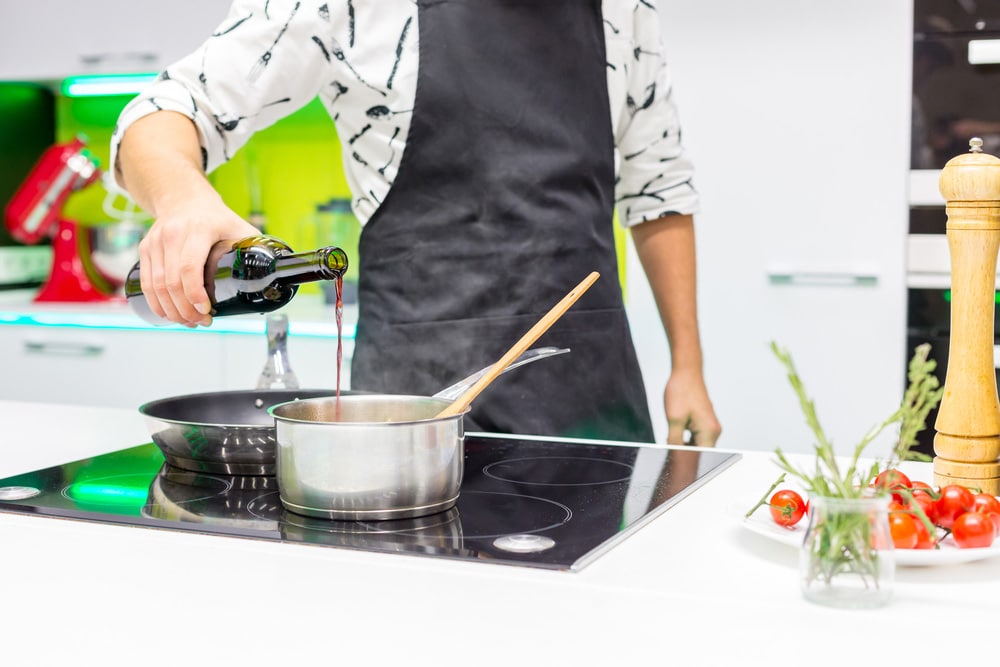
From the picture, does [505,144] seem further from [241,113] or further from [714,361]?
[714,361]

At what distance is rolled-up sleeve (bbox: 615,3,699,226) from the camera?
158 cm

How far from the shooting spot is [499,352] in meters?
1.39

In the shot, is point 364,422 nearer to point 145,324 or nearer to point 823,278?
point 823,278

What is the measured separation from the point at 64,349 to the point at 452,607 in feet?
8.92

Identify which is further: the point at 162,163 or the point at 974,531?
the point at 162,163

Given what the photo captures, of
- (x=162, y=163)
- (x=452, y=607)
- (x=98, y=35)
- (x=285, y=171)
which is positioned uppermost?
(x=98, y=35)

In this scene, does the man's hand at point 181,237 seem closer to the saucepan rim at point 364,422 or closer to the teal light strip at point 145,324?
the saucepan rim at point 364,422

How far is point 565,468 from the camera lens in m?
1.01

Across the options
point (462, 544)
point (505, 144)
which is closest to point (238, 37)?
point (505, 144)

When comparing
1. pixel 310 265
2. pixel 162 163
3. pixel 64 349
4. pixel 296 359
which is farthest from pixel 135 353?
pixel 310 265

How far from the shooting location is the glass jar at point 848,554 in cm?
61

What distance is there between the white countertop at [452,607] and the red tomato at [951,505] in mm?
35

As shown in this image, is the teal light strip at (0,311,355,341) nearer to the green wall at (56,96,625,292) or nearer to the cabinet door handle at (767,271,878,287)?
the green wall at (56,96,625,292)

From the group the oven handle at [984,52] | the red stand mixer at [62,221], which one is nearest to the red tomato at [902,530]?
the oven handle at [984,52]
